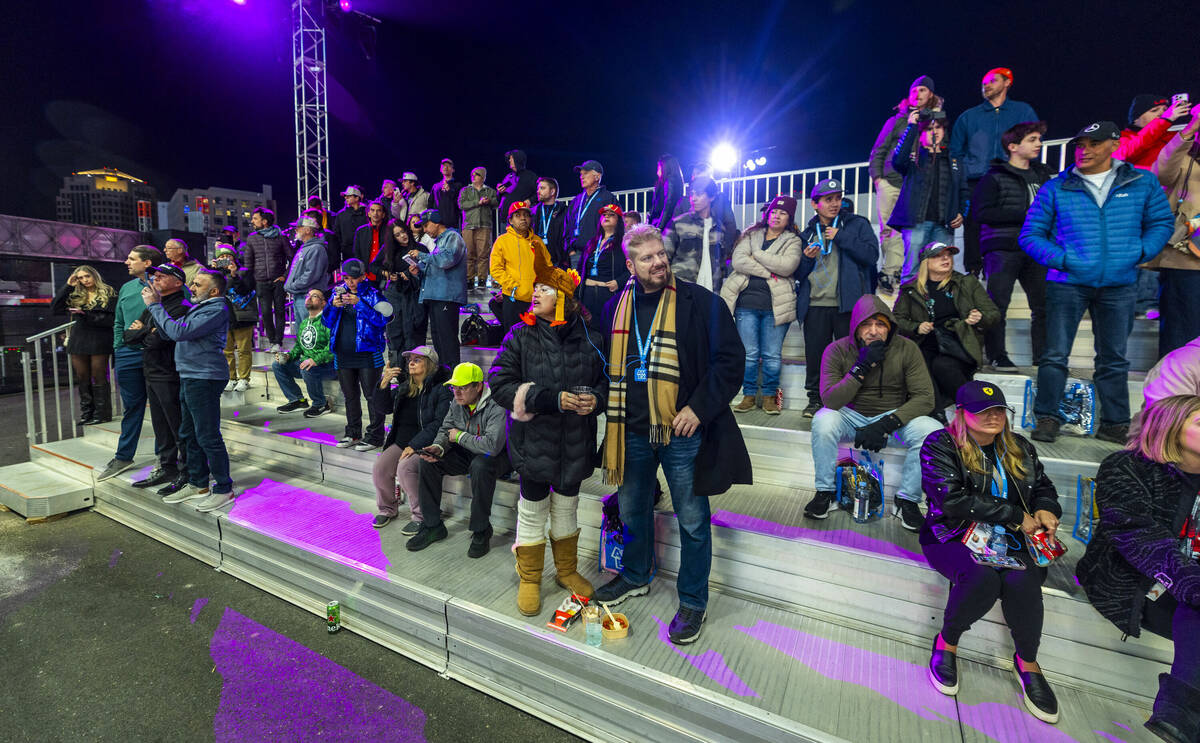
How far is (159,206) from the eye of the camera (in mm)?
49812

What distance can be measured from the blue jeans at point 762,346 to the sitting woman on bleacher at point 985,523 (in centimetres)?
198

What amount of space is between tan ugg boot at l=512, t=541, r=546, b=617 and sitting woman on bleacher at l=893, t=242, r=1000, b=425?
8.59 feet

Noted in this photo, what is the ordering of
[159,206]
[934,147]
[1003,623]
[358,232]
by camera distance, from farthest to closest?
[159,206]
[358,232]
[934,147]
[1003,623]

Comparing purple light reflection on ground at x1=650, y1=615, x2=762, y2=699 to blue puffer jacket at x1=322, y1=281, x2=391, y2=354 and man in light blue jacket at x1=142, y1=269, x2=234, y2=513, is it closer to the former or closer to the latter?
blue puffer jacket at x1=322, y1=281, x2=391, y2=354

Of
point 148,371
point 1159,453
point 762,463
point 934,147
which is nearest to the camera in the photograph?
point 1159,453

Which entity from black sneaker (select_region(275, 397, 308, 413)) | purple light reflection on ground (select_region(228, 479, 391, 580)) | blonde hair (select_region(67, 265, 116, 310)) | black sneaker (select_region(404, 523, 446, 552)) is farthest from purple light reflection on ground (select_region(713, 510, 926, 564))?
blonde hair (select_region(67, 265, 116, 310))

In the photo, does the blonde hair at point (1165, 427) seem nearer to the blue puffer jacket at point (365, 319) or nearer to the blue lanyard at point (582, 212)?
the blue lanyard at point (582, 212)

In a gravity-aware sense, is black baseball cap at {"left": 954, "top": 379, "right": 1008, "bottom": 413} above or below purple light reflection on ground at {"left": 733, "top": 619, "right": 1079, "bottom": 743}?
above

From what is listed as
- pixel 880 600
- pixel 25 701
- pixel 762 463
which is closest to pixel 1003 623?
pixel 880 600

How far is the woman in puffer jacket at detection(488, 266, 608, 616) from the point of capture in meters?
2.60

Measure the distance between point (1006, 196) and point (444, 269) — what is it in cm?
489

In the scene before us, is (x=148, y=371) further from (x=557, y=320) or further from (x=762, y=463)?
(x=762, y=463)

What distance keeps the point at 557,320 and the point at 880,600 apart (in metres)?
2.11

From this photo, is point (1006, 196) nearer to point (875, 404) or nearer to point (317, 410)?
point (875, 404)
